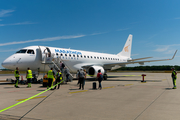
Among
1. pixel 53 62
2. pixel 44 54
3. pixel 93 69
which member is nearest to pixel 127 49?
pixel 93 69

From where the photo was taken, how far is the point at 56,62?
19.0m

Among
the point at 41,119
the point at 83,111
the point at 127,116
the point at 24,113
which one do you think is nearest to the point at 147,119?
the point at 127,116

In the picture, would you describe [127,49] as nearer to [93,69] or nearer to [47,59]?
[93,69]

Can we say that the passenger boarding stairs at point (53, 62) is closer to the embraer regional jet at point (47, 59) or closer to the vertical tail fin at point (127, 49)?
the embraer regional jet at point (47, 59)

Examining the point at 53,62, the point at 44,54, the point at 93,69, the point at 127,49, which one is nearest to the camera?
the point at 53,62

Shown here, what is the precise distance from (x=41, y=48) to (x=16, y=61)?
9.77 feet

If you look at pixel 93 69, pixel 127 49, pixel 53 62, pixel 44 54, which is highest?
pixel 127 49

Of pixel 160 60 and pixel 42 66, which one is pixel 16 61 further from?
pixel 160 60

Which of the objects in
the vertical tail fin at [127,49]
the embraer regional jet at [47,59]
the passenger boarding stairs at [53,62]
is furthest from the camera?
the vertical tail fin at [127,49]

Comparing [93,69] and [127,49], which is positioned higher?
[127,49]

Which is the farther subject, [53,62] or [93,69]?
[93,69]

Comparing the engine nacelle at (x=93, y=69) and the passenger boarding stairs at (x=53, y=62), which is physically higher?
the passenger boarding stairs at (x=53, y=62)

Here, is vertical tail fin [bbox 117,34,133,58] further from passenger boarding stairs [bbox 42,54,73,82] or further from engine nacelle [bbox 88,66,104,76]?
passenger boarding stairs [bbox 42,54,73,82]

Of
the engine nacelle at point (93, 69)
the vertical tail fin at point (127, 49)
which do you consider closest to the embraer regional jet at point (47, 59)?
the engine nacelle at point (93, 69)
